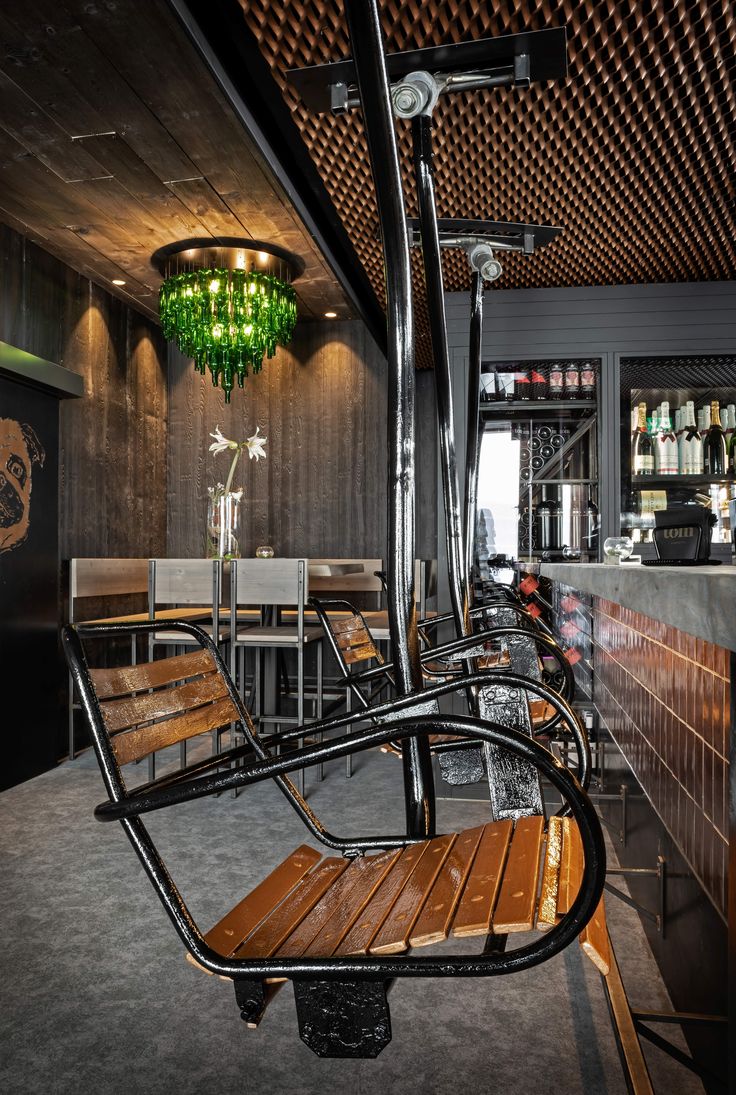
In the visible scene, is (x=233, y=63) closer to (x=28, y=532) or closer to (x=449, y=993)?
(x=28, y=532)

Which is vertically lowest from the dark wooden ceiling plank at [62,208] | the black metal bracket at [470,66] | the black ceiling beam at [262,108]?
the black metal bracket at [470,66]

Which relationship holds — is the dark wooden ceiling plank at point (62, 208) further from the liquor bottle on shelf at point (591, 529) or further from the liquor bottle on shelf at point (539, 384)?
the liquor bottle on shelf at point (591, 529)

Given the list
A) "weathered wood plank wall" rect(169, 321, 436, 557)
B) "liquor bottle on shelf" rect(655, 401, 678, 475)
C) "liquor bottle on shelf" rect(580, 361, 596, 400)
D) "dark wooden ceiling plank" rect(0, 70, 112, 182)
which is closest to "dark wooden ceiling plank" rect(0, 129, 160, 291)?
"dark wooden ceiling plank" rect(0, 70, 112, 182)

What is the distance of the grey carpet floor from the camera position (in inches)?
61.3

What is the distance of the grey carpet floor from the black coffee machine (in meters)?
1.07

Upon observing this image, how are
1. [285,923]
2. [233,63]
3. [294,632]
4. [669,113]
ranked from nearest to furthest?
[285,923] < [233,63] < [669,113] < [294,632]

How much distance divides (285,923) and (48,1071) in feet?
3.23

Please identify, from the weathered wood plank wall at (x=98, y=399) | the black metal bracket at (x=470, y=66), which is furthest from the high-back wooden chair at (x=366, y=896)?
the weathered wood plank wall at (x=98, y=399)

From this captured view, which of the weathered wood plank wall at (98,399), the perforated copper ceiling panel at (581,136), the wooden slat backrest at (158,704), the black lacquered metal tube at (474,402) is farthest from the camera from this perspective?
the weathered wood plank wall at (98,399)

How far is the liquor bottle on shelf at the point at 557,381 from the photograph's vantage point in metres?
4.57

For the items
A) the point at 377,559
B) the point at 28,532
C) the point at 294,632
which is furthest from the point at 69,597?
the point at 377,559

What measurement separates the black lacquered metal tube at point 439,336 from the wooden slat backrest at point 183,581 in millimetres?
1809

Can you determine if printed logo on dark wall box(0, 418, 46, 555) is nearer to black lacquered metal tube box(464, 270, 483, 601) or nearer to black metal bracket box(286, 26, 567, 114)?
black lacquered metal tube box(464, 270, 483, 601)

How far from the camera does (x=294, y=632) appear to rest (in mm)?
3887
